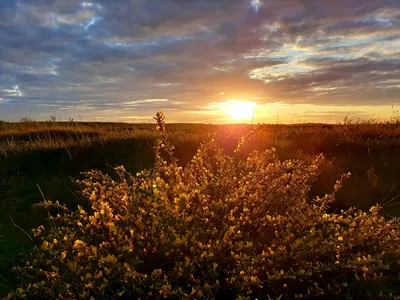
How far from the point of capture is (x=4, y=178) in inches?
289

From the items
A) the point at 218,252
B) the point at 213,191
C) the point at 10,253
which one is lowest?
the point at 10,253

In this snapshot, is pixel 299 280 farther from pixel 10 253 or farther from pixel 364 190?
pixel 364 190

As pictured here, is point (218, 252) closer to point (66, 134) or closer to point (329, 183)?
point (329, 183)

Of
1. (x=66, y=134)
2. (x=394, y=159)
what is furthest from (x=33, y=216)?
(x=66, y=134)

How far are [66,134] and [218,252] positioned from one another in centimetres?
1172

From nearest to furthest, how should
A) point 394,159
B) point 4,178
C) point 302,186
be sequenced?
point 302,186, point 4,178, point 394,159

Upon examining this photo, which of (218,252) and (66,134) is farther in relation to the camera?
(66,134)

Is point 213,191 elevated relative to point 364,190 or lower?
elevated

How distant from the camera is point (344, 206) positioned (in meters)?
5.46

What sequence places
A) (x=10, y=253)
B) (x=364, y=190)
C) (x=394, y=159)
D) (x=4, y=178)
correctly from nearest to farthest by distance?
(x=10, y=253)
(x=364, y=190)
(x=4, y=178)
(x=394, y=159)

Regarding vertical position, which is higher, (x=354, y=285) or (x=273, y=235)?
(x=273, y=235)

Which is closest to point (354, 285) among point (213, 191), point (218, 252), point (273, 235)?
point (273, 235)

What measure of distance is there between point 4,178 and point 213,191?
5.89m

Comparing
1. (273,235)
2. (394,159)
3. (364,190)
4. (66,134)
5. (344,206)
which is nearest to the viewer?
(273,235)
